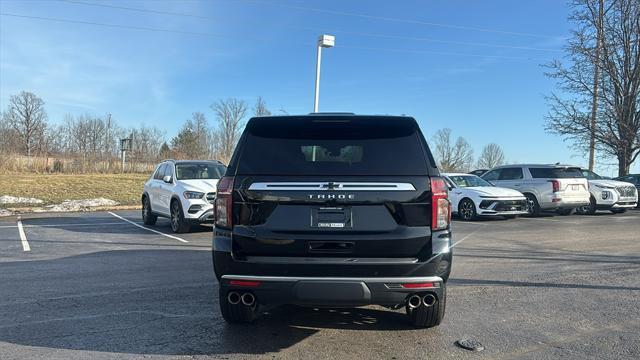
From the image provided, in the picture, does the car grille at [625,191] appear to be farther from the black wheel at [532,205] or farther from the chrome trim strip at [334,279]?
the chrome trim strip at [334,279]

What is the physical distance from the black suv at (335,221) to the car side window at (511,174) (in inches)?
575

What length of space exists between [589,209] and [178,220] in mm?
14403

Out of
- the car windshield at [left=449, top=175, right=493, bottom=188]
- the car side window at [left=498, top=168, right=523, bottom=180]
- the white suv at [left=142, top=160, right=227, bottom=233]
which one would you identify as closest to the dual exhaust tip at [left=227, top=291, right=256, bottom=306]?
the white suv at [left=142, top=160, right=227, bottom=233]

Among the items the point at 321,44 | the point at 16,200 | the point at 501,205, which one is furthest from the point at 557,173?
the point at 16,200

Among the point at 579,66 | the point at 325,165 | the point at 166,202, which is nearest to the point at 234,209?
the point at 325,165

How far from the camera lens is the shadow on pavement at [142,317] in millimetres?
4547

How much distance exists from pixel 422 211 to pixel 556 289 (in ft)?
11.7

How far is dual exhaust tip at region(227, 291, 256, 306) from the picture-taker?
4336 mm

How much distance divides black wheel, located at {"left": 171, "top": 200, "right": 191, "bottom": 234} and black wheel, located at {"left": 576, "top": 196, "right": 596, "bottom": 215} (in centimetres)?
1347

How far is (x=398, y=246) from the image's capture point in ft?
13.5

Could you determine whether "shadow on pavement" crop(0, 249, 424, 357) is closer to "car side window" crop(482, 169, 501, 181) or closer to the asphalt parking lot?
the asphalt parking lot

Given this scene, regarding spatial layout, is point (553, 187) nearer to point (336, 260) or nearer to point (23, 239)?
point (336, 260)

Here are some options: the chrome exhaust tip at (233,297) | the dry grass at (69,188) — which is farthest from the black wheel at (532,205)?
the dry grass at (69,188)

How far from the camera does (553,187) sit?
657 inches
